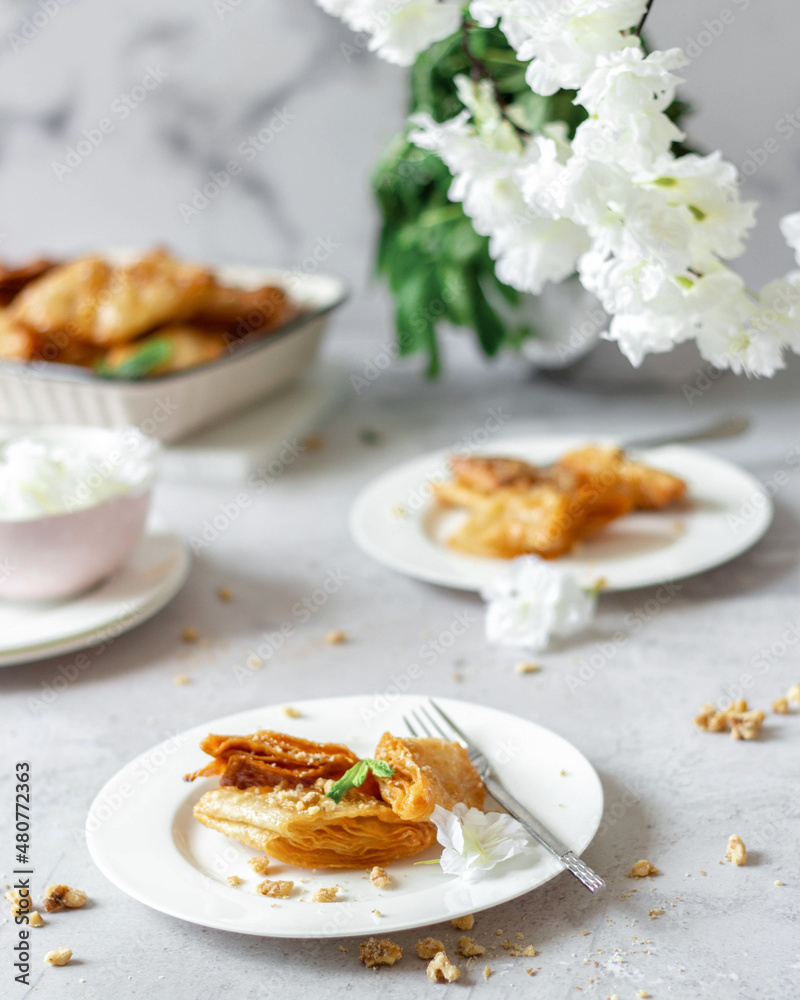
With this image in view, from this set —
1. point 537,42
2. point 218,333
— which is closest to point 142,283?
point 218,333

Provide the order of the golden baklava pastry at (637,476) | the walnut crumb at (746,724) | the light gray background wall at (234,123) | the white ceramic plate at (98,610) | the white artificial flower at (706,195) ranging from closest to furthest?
1. the white artificial flower at (706,195)
2. the walnut crumb at (746,724)
3. the white ceramic plate at (98,610)
4. the golden baklava pastry at (637,476)
5. the light gray background wall at (234,123)

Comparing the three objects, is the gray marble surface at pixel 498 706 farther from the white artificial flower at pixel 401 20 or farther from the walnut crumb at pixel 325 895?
the white artificial flower at pixel 401 20

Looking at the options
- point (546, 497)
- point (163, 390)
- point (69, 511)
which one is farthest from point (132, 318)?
point (546, 497)

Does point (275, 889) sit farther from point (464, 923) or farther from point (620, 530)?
point (620, 530)

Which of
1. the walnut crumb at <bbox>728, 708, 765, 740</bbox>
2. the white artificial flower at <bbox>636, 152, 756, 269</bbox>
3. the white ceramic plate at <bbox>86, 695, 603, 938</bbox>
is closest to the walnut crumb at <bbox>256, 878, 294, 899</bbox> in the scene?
the white ceramic plate at <bbox>86, 695, 603, 938</bbox>

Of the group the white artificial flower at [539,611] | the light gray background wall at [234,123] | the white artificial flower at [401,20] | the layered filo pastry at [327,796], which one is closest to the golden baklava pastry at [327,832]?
the layered filo pastry at [327,796]

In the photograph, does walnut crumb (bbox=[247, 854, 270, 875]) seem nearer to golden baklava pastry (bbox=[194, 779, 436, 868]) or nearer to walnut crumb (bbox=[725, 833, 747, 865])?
golden baklava pastry (bbox=[194, 779, 436, 868])
